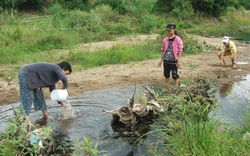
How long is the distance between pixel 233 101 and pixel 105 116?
283 centimetres

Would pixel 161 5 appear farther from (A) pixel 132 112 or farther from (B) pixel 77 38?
(A) pixel 132 112

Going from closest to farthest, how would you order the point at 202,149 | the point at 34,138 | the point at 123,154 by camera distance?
1. the point at 202,149
2. the point at 34,138
3. the point at 123,154

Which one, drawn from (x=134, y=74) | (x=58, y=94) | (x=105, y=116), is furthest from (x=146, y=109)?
(x=134, y=74)

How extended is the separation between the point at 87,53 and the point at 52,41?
2.17 meters

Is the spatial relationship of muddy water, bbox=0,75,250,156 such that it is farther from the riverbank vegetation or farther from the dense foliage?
the dense foliage

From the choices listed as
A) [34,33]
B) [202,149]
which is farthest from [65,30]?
[202,149]

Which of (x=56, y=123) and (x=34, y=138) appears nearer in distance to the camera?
(x=34, y=138)

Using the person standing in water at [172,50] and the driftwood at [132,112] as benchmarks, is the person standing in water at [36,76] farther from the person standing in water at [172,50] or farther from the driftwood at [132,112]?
the person standing in water at [172,50]

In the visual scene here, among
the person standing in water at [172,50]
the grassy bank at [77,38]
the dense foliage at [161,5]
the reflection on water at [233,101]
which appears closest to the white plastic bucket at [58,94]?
the person standing in water at [172,50]

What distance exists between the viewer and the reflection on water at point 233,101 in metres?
5.40

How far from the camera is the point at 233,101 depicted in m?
6.48

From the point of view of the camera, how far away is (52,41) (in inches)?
458

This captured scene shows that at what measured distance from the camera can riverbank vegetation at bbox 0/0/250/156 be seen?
355 centimetres

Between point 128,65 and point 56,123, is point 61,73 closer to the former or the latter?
point 56,123
